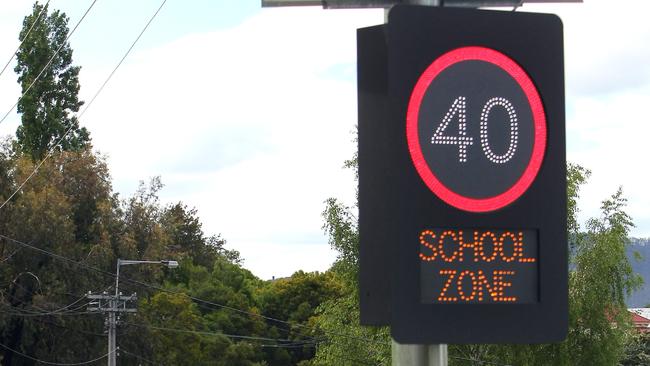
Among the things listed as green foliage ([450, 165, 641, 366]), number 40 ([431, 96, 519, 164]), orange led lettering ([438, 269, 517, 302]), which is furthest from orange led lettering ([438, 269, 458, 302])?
green foliage ([450, 165, 641, 366])

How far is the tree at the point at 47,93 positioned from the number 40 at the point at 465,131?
64.4 meters

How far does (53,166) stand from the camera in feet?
206

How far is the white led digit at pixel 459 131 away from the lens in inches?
160

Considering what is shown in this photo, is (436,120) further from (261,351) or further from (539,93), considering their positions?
(261,351)

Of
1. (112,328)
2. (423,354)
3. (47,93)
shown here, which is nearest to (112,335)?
(112,328)

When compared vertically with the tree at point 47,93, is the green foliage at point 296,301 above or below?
below

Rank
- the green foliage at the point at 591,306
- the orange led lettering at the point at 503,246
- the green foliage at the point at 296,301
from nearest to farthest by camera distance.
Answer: the orange led lettering at the point at 503,246 → the green foliage at the point at 591,306 → the green foliage at the point at 296,301

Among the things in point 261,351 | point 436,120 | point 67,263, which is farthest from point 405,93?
point 261,351

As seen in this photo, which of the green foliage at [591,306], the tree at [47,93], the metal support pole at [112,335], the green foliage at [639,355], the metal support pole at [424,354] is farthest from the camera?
the tree at [47,93]

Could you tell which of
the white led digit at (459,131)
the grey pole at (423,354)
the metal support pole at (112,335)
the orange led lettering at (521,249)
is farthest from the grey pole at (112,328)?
the white led digit at (459,131)

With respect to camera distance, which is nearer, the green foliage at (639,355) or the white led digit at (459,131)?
the white led digit at (459,131)

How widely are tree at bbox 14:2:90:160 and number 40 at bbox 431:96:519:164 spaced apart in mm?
64370

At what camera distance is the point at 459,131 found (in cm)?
408

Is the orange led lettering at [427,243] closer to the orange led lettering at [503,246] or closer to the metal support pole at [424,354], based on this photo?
the orange led lettering at [503,246]
